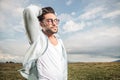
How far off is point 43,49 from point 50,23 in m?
0.14

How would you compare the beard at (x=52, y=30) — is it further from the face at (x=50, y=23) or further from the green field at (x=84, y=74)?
the green field at (x=84, y=74)

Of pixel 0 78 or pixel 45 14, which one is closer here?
pixel 45 14

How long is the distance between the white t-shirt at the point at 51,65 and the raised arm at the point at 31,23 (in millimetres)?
89

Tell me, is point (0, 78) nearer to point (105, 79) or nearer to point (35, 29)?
point (105, 79)

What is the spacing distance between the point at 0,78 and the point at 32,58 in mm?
4876

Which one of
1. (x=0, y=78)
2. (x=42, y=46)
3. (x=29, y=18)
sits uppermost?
(x=29, y=18)

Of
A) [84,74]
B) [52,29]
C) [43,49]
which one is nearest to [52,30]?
[52,29]

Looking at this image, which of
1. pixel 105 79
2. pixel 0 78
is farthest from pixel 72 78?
pixel 0 78

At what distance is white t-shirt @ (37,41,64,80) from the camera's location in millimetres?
1230

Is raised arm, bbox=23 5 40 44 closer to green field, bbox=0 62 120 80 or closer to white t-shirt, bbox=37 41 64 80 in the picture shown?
white t-shirt, bbox=37 41 64 80

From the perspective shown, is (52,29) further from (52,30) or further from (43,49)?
(43,49)

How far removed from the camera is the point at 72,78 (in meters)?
5.58

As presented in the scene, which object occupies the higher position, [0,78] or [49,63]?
[49,63]

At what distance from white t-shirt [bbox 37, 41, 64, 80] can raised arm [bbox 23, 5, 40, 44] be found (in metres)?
0.09
